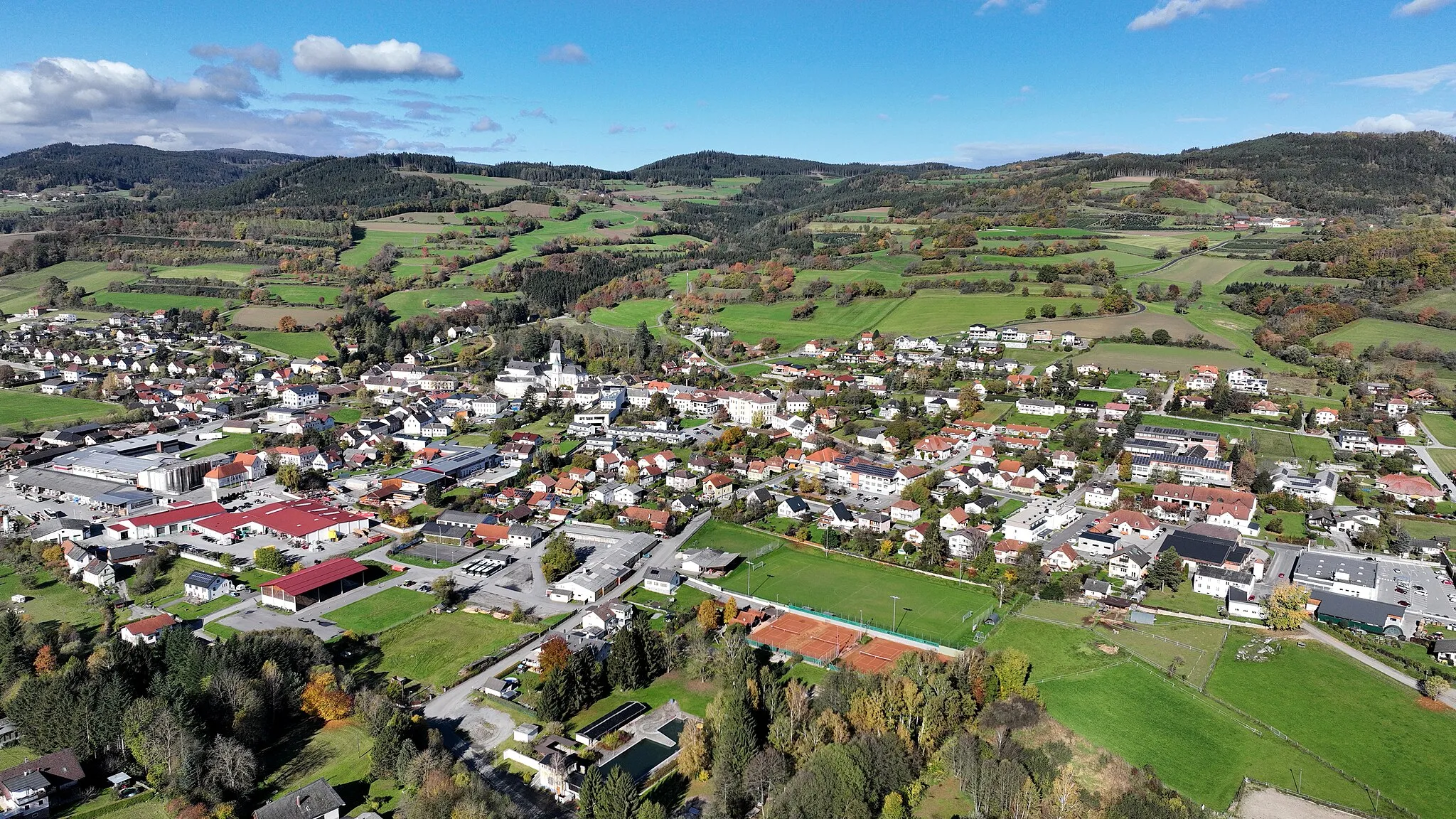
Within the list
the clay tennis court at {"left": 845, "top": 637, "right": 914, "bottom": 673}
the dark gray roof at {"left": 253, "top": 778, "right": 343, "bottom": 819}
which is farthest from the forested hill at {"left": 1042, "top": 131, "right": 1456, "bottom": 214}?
the dark gray roof at {"left": 253, "top": 778, "right": 343, "bottom": 819}

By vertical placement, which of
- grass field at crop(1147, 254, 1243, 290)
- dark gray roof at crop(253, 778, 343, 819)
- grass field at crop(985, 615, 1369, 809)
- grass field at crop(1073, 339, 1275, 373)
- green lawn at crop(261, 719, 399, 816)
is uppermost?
grass field at crop(1147, 254, 1243, 290)

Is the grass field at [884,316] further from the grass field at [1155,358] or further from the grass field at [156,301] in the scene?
the grass field at [156,301]

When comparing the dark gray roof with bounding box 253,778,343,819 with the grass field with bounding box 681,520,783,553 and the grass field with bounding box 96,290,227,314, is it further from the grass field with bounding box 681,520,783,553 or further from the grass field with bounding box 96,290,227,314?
the grass field with bounding box 96,290,227,314

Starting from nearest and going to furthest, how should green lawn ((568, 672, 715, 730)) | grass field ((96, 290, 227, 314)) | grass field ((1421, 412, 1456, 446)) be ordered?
green lawn ((568, 672, 715, 730)) < grass field ((1421, 412, 1456, 446)) < grass field ((96, 290, 227, 314))

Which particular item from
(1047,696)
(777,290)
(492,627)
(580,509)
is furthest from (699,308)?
(1047,696)

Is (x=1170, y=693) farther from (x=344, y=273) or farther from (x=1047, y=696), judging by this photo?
(x=344, y=273)

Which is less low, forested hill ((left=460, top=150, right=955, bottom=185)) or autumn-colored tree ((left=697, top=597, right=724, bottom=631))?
forested hill ((left=460, top=150, right=955, bottom=185))
